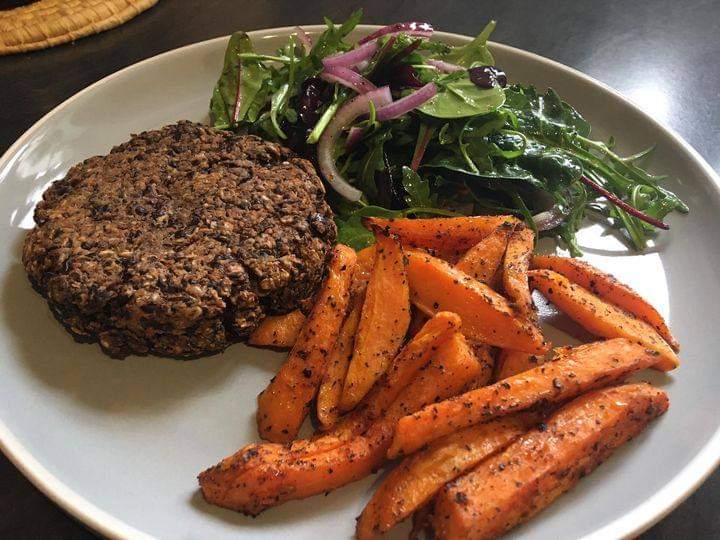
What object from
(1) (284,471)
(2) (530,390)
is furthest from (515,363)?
(1) (284,471)

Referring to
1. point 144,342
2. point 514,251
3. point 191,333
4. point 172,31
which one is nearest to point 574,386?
point 514,251

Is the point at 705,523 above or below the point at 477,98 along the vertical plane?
below

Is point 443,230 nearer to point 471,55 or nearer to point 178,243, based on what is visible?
point 178,243

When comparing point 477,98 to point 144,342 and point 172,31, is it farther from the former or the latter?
point 172,31

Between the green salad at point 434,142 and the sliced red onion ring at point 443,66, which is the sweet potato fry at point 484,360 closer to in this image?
the green salad at point 434,142

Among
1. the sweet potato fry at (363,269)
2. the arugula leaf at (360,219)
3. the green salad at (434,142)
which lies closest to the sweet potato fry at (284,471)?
the sweet potato fry at (363,269)

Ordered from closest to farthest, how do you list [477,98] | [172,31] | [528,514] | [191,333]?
[528,514], [191,333], [477,98], [172,31]

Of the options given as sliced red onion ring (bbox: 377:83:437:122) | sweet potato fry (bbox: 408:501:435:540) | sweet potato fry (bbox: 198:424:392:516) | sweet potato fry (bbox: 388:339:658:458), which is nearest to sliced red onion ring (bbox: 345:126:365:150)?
sliced red onion ring (bbox: 377:83:437:122)
